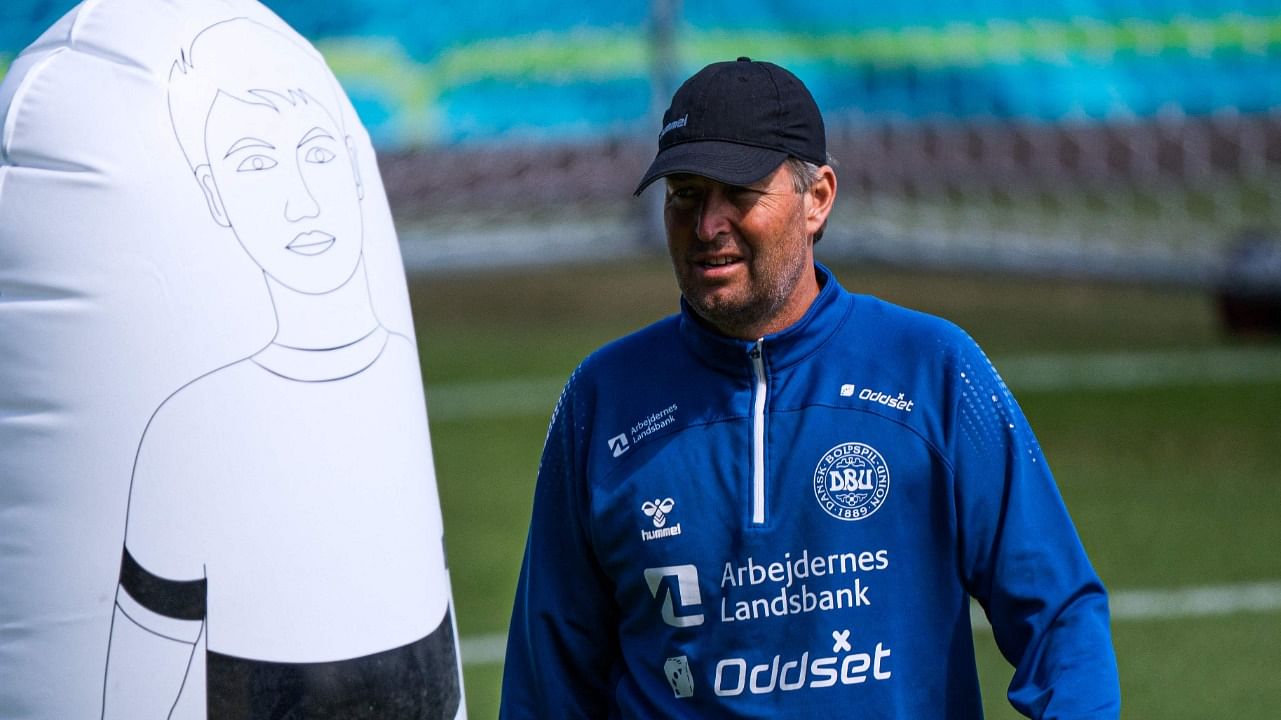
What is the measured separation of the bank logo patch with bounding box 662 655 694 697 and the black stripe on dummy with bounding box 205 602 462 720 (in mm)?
497

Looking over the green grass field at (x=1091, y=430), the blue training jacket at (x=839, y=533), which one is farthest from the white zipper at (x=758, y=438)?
the green grass field at (x=1091, y=430)

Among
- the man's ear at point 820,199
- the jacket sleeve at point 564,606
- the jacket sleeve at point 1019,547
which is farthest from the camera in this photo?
the jacket sleeve at point 564,606

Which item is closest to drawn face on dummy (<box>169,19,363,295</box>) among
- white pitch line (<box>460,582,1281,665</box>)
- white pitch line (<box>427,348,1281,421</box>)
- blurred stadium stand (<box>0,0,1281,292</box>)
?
white pitch line (<box>460,582,1281,665</box>)

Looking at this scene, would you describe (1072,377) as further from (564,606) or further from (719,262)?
(719,262)

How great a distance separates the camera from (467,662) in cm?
774

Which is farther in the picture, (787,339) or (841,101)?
(841,101)

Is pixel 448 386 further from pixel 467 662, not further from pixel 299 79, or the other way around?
pixel 299 79

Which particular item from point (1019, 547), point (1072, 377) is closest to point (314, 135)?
point (1019, 547)

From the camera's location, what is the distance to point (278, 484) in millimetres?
3334

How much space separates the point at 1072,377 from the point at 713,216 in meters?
10.6

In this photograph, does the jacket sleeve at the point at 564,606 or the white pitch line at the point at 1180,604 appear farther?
the white pitch line at the point at 1180,604

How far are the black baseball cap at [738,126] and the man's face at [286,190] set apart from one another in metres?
0.61

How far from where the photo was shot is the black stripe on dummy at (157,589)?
3.30 meters

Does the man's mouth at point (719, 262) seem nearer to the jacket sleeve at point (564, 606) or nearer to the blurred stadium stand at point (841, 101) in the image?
the jacket sleeve at point (564, 606)
